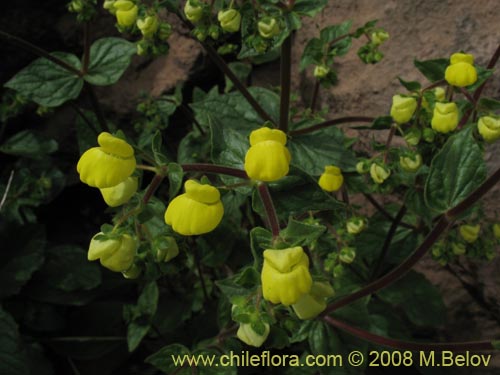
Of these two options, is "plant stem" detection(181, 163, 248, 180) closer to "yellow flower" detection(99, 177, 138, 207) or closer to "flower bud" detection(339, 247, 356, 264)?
"yellow flower" detection(99, 177, 138, 207)

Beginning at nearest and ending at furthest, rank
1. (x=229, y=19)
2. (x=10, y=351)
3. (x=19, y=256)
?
(x=229, y=19) → (x=10, y=351) → (x=19, y=256)

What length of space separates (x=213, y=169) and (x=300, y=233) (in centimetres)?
26

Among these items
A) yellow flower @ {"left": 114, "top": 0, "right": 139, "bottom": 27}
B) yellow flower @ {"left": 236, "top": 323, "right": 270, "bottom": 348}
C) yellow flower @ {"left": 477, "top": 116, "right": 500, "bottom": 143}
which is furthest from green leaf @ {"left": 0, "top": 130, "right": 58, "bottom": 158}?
yellow flower @ {"left": 477, "top": 116, "right": 500, "bottom": 143}

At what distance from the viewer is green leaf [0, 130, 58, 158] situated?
2459 millimetres

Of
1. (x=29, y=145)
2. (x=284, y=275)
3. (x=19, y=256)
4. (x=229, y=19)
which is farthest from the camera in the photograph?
(x=29, y=145)

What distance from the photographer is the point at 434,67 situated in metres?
1.69

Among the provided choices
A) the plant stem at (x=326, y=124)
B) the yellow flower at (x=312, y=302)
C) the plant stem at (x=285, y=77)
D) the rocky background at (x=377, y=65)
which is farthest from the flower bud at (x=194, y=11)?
the rocky background at (x=377, y=65)

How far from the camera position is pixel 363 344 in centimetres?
175

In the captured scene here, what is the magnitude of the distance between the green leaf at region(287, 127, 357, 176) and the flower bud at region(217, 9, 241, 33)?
56 cm

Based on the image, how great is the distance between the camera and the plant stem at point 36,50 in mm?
2021

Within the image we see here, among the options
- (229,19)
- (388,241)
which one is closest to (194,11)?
(229,19)

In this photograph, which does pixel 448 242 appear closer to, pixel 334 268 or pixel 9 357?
pixel 334 268

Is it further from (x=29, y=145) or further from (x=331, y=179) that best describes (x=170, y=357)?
(x=29, y=145)

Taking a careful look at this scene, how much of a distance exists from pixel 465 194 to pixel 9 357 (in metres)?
1.55
